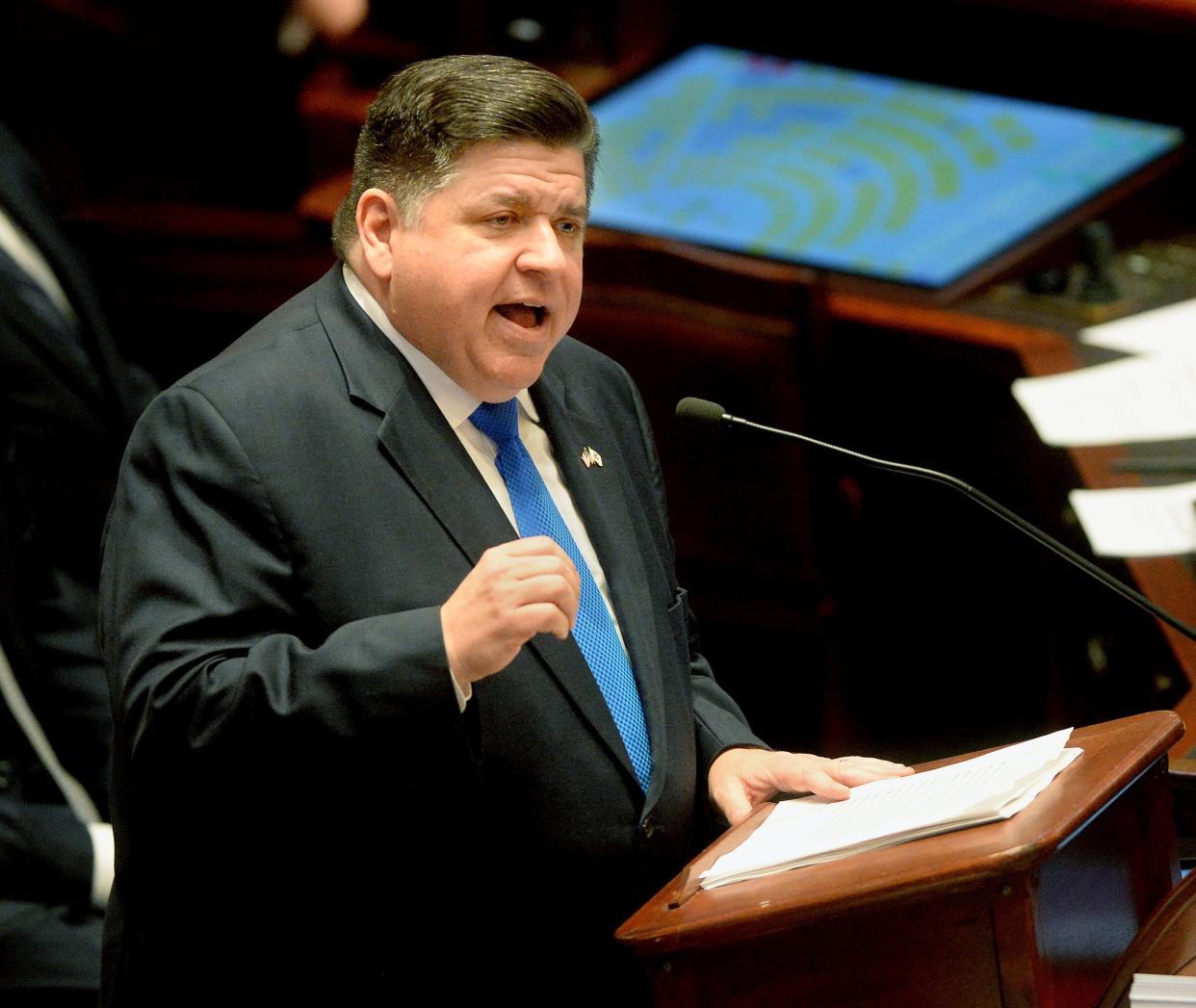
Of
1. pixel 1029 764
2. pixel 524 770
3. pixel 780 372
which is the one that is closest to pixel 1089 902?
pixel 1029 764

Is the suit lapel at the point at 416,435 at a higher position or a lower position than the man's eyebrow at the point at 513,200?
lower

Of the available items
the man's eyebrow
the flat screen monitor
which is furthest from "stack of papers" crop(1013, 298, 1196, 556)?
the man's eyebrow

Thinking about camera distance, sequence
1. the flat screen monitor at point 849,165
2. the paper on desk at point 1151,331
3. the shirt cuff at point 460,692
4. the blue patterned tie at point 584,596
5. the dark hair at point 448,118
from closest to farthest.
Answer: the shirt cuff at point 460,692, the dark hair at point 448,118, the blue patterned tie at point 584,596, the paper on desk at point 1151,331, the flat screen monitor at point 849,165

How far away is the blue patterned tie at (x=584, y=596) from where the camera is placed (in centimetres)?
176

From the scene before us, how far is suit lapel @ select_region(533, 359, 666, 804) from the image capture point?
1801 mm

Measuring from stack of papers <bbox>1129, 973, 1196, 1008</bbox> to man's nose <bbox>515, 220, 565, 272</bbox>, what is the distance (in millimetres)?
769

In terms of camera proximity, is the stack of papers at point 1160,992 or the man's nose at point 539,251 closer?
the stack of papers at point 1160,992

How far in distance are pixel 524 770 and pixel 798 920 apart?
382 mm

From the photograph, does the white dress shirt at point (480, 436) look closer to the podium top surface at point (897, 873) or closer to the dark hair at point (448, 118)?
the dark hair at point (448, 118)

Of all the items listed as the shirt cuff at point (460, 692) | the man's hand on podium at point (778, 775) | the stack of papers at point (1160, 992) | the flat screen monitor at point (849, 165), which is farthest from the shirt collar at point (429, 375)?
the flat screen monitor at point (849, 165)

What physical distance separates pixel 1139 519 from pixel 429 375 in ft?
4.03

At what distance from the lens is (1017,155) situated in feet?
12.3

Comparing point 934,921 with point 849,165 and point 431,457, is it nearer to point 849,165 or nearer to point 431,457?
point 431,457

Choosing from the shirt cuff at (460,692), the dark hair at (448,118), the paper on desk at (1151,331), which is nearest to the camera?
the shirt cuff at (460,692)
